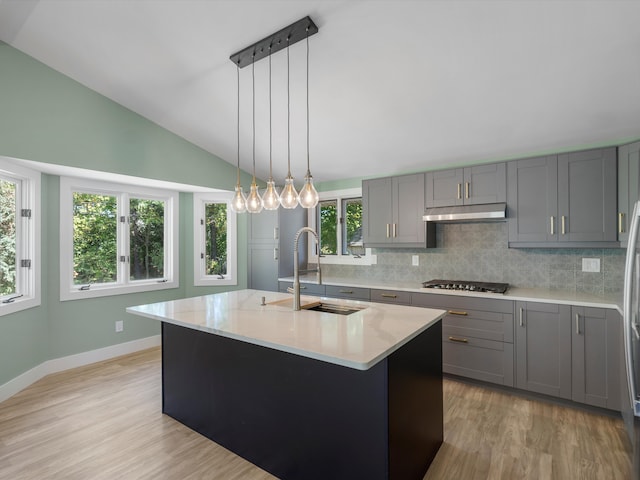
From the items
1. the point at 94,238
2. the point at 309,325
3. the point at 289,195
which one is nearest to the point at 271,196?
the point at 289,195

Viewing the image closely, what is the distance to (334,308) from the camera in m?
2.54

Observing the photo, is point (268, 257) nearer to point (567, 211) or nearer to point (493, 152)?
point (493, 152)

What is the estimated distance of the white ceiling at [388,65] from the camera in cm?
206

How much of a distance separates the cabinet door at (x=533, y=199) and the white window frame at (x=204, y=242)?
3.40 m

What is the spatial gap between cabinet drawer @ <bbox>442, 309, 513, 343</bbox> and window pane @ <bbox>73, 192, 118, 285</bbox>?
3771mm

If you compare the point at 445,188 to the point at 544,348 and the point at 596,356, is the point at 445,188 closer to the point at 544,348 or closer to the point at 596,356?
the point at 544,348

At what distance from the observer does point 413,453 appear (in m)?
1.83

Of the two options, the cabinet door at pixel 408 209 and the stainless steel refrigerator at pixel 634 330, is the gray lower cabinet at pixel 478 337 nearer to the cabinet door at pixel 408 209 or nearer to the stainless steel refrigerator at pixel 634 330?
the cabinet door at pixel 408 209

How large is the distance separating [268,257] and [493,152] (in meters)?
2.89

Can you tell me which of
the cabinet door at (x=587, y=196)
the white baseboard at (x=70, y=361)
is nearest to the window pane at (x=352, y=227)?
the cabinet door at (x=587, y=196)

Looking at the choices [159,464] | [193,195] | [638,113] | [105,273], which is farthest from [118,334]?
[638,113]

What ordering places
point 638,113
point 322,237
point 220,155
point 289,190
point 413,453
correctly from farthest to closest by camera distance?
1. point 322,237
2. point 220,155
3. point 638,113
4. point 289,190
5. point 413,453

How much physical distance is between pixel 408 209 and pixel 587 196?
152 cm

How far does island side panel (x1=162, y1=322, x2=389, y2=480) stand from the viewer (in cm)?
165
